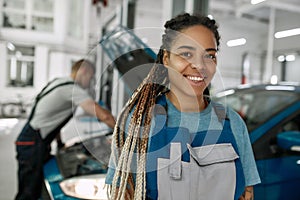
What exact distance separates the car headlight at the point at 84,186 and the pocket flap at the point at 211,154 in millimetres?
721

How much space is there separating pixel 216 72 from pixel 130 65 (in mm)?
425

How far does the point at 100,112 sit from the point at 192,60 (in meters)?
0.54

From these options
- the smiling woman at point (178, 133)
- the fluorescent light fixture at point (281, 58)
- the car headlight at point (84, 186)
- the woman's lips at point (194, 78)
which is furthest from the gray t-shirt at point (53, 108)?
the fluorescent light fixture at point (281, 58)

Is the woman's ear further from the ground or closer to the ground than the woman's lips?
further from the ground

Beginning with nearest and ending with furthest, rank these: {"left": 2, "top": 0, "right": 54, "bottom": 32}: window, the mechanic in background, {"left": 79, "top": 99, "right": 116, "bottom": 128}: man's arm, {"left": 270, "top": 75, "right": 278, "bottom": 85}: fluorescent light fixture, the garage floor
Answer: {"left": 79, "top": 99, "right": 116, "bottom": 128}: man's arm < the mechanic in background < {"left": 270, "top": 75, "right": 278, "bottom": 85}: fluorescent light fixture < the garage floor < {"left": 2, "top": 0, "right": 54, "bottom": 32}: window

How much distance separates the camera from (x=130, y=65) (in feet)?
3.68

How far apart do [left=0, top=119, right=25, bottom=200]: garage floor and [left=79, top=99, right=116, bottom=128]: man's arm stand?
130cm

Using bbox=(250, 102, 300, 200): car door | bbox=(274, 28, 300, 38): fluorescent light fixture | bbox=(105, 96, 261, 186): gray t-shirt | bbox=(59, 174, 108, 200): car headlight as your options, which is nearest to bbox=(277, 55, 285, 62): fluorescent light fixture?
bbox=(274, 28, 300, 38): fluorescent light fixture

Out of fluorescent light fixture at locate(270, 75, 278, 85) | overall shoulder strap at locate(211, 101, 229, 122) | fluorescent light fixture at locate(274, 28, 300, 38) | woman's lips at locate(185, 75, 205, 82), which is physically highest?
fluorescent light fixture at locate(274, 28, 300, 38)

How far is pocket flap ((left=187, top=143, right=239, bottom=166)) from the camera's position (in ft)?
2.52

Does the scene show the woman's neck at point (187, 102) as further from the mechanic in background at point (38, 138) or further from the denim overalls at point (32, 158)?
the denim overalls at point (32, 158)

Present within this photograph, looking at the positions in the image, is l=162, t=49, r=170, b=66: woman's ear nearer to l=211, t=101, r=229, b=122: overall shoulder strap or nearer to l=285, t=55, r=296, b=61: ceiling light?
l=211, t=101, r=229, b=122: overall shoulder strap

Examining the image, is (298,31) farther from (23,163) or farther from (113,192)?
(23,163)

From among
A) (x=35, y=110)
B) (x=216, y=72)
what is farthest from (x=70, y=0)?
(x=216, y=72)
